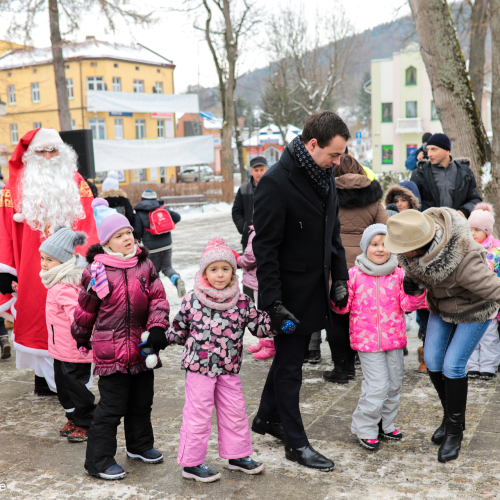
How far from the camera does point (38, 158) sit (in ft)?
16.0

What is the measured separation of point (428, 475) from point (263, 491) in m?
0.94

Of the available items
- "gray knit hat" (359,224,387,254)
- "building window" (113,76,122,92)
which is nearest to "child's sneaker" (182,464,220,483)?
"gray knit hat" (359,224,387,254)

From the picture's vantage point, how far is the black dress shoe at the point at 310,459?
346cm

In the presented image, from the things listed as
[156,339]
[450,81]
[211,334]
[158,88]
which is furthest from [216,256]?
[158,88]

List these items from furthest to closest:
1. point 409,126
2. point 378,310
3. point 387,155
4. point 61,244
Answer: point 387,155, point 409,126, point 61,244, point 378,310

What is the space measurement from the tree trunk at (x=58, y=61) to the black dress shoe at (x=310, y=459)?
14874 mm

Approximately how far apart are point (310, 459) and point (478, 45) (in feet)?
51.3

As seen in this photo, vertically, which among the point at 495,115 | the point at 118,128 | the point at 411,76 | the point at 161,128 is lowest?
the point at 495,115

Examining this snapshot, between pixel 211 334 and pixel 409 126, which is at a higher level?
pixel 409 126

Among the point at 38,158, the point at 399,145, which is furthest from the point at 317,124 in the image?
the point at 399,145

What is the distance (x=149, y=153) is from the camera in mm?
23344

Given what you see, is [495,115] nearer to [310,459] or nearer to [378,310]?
[378,310]

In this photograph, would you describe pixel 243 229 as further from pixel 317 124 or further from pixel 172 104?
pixel 172 104

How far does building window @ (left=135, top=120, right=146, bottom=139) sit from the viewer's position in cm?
4556
